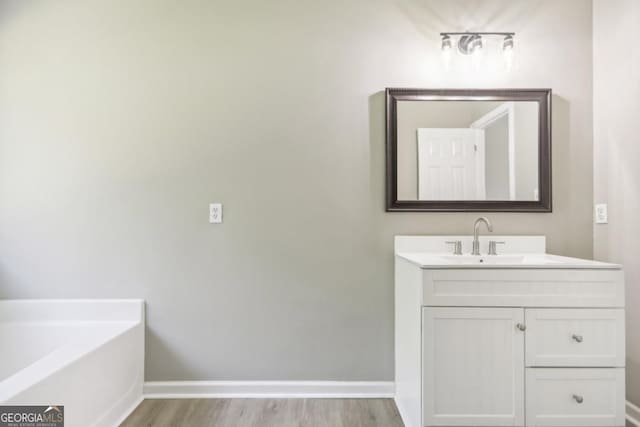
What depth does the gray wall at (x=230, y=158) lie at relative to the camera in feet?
6.73

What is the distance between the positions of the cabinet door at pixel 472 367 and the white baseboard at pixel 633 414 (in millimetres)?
813

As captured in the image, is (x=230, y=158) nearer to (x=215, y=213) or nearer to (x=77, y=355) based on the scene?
(x=215, y=213)

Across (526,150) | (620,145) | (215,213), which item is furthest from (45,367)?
(620,145)

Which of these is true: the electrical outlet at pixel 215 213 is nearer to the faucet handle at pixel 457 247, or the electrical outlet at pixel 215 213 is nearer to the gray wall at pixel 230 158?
the gray wall at pixel 230 158

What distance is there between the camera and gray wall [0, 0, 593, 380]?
2051 millimetres

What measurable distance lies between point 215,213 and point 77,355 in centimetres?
94

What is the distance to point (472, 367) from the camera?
4.81ft

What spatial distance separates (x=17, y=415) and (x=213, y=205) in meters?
1.22

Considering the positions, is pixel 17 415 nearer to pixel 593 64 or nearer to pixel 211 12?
pixel 211 12

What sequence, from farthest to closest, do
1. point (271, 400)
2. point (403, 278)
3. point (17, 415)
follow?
point (271, 400), point (403, 278), point (17, 415)

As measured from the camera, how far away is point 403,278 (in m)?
1.83

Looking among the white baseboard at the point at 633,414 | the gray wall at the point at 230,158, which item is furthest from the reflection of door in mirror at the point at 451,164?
the white baseboard at the point at 633,414

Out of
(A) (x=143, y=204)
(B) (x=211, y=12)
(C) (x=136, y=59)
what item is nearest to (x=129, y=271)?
(A) (x=143, y=204)

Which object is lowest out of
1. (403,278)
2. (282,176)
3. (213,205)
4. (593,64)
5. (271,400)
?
(271,400)
